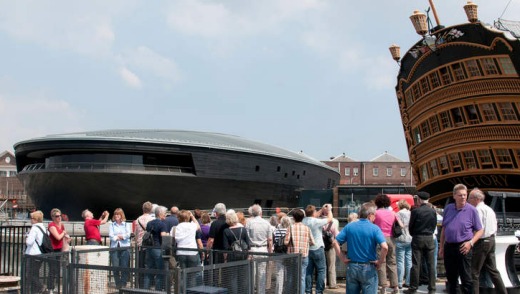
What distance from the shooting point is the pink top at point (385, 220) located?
11.3m

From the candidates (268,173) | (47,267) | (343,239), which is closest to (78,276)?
(47,267)

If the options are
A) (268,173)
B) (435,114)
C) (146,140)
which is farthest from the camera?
(268,173)

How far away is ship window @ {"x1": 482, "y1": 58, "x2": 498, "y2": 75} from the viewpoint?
27.5 m

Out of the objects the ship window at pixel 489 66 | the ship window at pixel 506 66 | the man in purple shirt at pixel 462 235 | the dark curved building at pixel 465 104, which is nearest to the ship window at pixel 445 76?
the dark curved building at pixel 465 104

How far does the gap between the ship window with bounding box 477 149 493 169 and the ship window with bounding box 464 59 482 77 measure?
3715 mm

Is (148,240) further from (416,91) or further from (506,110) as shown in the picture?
(416,91)

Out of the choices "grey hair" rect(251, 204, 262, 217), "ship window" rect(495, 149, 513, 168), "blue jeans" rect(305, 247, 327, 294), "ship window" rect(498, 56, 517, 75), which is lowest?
"blue jeans" rect(305, 247, 327, 294)

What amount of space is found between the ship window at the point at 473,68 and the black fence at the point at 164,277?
74.5ft

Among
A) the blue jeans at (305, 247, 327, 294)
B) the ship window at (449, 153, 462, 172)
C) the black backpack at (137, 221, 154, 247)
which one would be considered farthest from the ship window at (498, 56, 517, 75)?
the black backpack at (137, 221, 154, 247)

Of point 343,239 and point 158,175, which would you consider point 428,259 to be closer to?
point 343,239

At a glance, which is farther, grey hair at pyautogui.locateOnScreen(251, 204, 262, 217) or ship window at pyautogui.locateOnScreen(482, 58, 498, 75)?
ship window at pyautogui.locateOnScreen(482, 58, 498, 75)

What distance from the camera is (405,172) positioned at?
104 m

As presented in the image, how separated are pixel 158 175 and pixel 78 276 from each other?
3695 cm

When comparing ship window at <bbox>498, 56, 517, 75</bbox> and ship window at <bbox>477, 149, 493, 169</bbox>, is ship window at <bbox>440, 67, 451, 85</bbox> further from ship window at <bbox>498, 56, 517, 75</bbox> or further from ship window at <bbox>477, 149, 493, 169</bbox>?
ship window at <bbox>477, 149, 493, 169</bbox>
